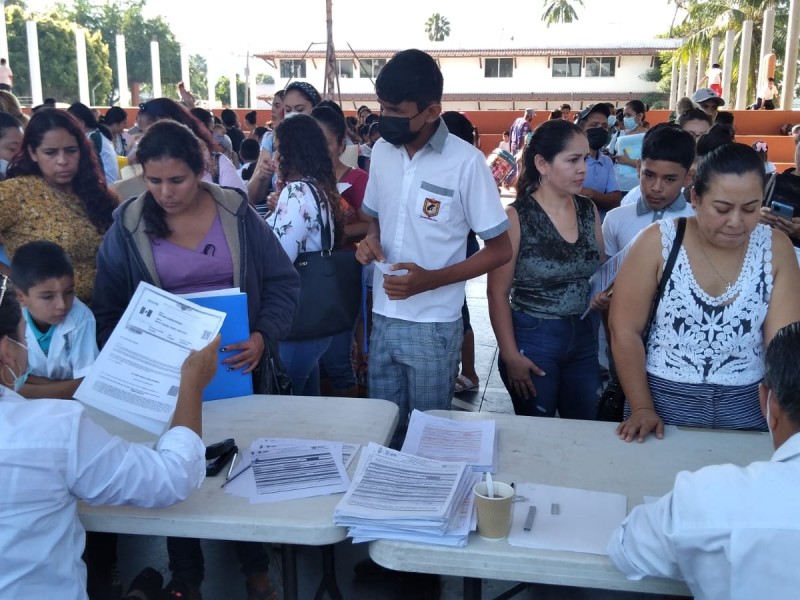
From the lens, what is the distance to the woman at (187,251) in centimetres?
211

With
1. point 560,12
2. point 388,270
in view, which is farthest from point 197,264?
point 560,12

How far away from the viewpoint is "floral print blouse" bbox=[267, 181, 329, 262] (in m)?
2.74

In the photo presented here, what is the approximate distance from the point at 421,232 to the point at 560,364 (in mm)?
679

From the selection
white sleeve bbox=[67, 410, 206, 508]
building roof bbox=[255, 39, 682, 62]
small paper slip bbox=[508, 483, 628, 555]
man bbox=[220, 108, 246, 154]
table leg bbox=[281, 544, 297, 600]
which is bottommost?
table leg bbox=[281, 544, 297, 600]

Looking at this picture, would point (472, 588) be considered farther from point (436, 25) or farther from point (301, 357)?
point (436, 25)

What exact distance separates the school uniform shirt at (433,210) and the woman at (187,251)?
0.39 meters

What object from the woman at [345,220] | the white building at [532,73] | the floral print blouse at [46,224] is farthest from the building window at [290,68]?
the floral print blouse at [46,224]

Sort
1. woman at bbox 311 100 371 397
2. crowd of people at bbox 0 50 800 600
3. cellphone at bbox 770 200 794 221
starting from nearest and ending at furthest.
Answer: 1. crowd of people at bbox 0 50 800 600
2. cellphone at bbox 770 200 794 221
3. woman at bbox 311 100 371 397

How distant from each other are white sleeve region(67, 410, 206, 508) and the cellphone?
2344 mm

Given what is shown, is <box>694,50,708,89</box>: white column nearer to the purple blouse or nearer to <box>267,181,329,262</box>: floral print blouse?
<box>267,181,329,262</box>: floral print blouse

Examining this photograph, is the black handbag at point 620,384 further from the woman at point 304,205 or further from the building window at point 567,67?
the building window at point 567,67

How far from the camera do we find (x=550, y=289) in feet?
8.06

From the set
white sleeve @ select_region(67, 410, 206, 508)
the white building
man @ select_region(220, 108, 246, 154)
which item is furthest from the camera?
the white building

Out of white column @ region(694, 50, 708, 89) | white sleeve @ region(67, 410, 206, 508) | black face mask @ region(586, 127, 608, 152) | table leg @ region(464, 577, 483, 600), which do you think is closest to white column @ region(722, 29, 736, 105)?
white column @ region(694, 50, 708, 89)
